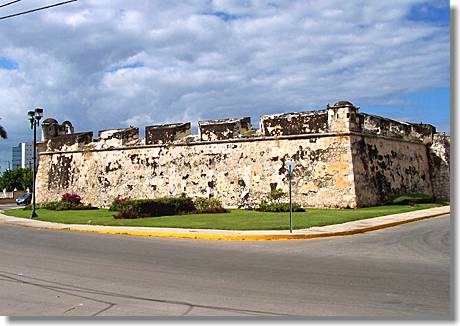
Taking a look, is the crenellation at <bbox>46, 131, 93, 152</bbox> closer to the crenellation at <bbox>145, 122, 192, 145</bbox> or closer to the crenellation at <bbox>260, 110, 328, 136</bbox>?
the crenellation at <bbox>145, 122, 192, 145</bbox>

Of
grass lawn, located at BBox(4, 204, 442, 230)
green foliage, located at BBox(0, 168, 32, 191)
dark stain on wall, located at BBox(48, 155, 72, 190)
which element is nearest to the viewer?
grass lawn, located at BBox(4, 204, 442, 230)

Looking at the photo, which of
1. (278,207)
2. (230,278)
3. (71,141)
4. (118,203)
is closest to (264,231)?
(278,207)

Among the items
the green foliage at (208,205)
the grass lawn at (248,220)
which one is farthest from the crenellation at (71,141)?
the green foliage at (208,205)

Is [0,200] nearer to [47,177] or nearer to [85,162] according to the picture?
[47,177]

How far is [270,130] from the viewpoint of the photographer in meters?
27.1

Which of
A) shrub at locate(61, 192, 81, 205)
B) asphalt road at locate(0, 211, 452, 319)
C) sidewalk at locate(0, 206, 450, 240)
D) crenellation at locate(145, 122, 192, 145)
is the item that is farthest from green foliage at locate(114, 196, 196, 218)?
shrub at locate(61, 192, 81, 205)

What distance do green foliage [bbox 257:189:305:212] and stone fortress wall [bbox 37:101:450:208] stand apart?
51 centimetres

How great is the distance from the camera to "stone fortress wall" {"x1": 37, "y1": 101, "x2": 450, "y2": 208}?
25.2 metres

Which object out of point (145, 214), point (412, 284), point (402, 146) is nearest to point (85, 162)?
point (145, 214)

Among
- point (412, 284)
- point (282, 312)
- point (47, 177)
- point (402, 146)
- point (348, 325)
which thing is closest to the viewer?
point (348, 325)

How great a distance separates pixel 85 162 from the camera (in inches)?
1361

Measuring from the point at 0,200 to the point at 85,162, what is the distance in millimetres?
31288

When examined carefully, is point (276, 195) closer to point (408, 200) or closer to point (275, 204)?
point (275, 204)

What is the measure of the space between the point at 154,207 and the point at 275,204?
552cm
